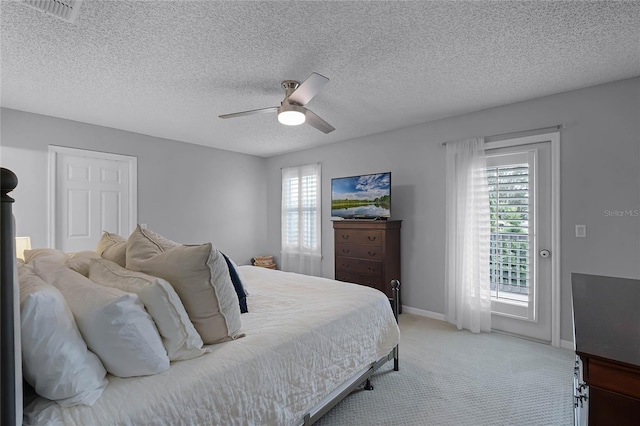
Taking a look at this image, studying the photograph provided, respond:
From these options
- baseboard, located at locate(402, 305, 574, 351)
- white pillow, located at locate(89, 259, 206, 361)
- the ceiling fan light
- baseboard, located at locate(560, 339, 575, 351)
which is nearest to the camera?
white pillow, located at locate(89, 259, 206, 361)

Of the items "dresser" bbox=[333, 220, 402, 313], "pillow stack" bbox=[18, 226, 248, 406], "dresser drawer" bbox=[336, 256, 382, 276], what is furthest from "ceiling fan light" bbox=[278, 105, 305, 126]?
"dresser drawer" bbox=[336, 256, 382, 276]

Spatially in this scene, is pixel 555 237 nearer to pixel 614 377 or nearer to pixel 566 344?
pixel 566 344

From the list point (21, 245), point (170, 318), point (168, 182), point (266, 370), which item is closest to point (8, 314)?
point (170, 318)

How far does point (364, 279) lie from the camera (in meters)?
4.11

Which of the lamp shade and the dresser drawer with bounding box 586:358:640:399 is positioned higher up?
the lamp shade

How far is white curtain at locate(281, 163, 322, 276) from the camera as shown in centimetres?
527

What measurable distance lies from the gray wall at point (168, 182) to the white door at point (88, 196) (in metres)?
0.09

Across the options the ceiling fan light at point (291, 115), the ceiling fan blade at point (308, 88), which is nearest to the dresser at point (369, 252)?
the ceiling fan light at point (291, 115)

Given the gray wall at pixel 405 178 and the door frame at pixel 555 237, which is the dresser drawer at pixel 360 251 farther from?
the door frame at pixel 555 237

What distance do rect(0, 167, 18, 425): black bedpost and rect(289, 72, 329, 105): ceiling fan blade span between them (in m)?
1.69

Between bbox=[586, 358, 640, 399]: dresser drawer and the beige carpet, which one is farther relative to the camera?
the beige carpet

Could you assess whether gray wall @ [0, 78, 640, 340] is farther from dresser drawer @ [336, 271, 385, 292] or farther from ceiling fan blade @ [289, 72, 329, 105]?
ceiling fan blade @ [289, 72, 329, 105]

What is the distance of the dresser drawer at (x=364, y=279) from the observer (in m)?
3.93

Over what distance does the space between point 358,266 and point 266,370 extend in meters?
2.88
